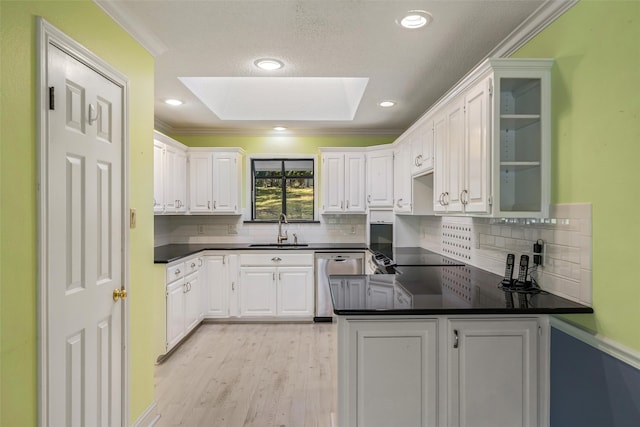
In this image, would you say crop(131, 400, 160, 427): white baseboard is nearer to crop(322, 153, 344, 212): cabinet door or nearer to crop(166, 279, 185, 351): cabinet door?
crop(166, 279, 185, 351): cabinet door

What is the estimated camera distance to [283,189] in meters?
5.08

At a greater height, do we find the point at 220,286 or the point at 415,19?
the point at 415,19

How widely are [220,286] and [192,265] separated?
0.55 meters

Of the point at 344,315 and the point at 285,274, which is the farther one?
the point at 285,274

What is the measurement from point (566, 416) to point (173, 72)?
3351 mm

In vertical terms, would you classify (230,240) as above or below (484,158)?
below

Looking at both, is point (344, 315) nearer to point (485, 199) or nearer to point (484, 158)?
point (485, 199)

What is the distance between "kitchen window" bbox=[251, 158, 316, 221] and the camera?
16.6 ft

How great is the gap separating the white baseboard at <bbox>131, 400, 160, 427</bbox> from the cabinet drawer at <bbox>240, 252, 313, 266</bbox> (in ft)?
6.70

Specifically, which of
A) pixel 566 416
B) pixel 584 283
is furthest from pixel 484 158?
pixel 566 416

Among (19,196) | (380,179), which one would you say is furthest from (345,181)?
(19,196)

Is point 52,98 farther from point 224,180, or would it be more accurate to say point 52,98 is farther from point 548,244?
point 224,180

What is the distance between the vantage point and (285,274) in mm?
4336

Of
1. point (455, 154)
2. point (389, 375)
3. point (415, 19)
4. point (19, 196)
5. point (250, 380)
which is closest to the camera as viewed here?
point (19, 196)
